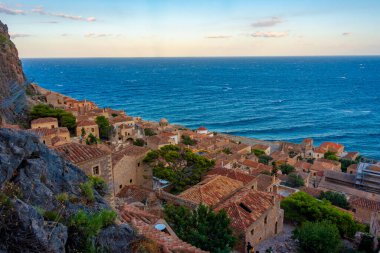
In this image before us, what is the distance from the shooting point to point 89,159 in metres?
15.9

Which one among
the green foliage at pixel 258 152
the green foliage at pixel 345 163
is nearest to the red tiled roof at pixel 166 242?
the green foliage at pixel 258 152

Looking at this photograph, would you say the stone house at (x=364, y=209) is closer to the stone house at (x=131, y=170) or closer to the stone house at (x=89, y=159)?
the stone house at (x=131, y=170)

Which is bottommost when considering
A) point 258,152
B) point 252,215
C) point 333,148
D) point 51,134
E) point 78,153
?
point 333,148

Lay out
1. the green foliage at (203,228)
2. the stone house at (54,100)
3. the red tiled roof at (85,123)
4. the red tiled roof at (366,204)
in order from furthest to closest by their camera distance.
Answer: the stone house at (54,100), the red tiled roof at (85,123), the red tiled roof at (366,204), the green foliage at (203,228)

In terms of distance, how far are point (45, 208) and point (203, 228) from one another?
8.80 metres

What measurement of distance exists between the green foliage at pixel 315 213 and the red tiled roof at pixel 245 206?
3.89 metres

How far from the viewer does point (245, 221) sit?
18.5 m

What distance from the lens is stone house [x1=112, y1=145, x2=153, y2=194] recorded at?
25.9 m

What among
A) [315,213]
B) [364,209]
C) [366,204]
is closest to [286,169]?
[366,204]

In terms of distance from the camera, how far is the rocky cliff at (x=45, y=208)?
528 cm

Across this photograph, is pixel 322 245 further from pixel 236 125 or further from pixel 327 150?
pixel 236 125

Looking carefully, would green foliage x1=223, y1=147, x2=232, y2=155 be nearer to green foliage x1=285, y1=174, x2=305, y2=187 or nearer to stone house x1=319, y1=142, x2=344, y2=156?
green foliage x1=285, y1=174, x2=305, y2=187

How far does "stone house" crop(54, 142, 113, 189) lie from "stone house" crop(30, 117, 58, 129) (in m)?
27.8

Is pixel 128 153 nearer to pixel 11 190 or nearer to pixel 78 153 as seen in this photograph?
pixel 78 153
